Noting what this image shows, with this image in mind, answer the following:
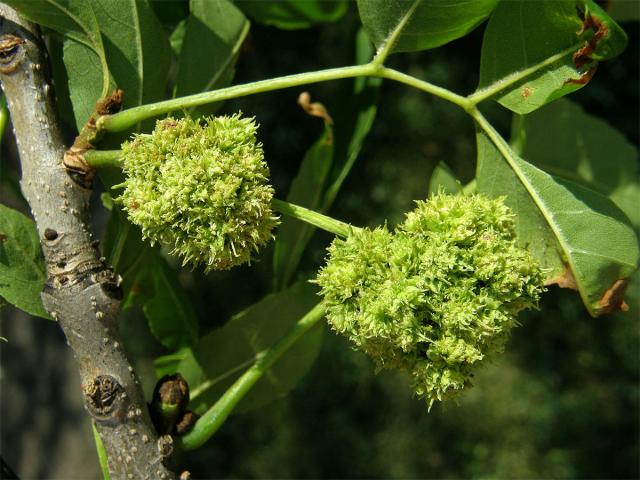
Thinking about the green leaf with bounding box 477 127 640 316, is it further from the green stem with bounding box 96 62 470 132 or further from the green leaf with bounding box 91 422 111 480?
the green leaf with bounding box 91 422 111 480

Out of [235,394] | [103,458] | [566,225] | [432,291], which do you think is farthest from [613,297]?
[103,458]

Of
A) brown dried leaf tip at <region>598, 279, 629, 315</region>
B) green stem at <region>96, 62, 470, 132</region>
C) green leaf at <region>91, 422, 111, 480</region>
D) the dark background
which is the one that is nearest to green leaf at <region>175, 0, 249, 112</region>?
green stem at <region>96, 62, 470, 132</region>

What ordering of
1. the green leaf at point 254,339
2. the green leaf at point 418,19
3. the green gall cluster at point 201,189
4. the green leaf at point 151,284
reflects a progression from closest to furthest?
the green gall cluster at point 201,189, the green leaf at point 418,19, the green leaf at point 151,284, the green leaf at point 254,339

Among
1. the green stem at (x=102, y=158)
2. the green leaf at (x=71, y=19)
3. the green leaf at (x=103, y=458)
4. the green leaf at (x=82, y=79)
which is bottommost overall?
the green leaf at (x=103, y=458)

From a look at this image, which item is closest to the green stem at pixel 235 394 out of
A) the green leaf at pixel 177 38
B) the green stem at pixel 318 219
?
the green stem at pixel 318 219

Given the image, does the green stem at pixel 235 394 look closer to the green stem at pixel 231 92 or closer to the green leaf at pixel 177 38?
the green stem at pixel 231 92

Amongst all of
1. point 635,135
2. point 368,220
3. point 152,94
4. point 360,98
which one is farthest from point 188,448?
point 635,135

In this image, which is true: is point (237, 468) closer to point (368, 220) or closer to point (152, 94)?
point (368, 220)
